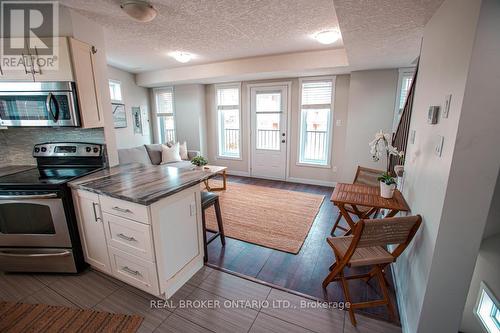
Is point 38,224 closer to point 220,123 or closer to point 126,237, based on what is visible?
point 126,237

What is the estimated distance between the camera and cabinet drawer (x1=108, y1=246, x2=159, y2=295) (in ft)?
5.51

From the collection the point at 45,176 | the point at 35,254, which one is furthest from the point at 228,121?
the point at 35,254

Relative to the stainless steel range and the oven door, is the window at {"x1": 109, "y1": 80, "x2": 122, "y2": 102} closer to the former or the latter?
the stainless steel range

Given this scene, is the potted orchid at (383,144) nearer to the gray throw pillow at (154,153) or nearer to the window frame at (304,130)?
the window frame at (304,130)

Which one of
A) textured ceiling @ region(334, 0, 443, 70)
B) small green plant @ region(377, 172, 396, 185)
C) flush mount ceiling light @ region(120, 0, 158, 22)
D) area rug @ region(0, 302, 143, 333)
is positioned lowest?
area rug @ region(0, 302, 143, 333)

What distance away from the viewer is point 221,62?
415 centimetres

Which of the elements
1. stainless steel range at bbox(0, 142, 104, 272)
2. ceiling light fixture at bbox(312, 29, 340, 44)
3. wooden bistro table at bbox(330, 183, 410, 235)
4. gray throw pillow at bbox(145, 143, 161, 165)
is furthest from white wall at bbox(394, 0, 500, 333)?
gray throw pillow at bbox(145, 143, 161, 165)

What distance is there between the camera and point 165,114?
226 inches

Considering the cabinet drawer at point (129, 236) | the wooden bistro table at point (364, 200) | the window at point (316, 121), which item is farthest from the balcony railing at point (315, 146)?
the cabinet drawer at point (129, 236)

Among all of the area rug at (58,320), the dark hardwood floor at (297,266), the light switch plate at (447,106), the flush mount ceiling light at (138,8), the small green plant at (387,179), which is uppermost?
the flush mount ceiling light at (138,8)

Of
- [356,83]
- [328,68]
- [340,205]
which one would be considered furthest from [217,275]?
[356,83]

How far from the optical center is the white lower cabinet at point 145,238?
161cm

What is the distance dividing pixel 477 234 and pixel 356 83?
10.9ft

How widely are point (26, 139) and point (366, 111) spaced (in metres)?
4.81
